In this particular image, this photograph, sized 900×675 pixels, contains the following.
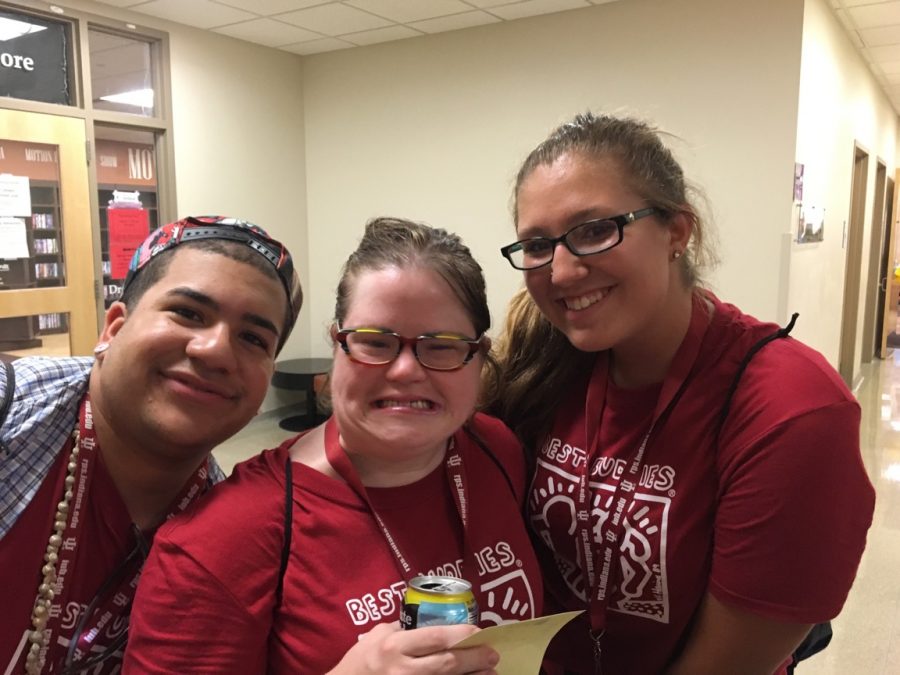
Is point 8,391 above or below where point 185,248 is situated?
below

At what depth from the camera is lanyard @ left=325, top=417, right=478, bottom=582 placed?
1.07 m

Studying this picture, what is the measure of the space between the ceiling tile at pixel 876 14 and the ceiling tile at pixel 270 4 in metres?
3.57

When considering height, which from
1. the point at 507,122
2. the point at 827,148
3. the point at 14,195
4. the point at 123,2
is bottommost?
the point at 14,195

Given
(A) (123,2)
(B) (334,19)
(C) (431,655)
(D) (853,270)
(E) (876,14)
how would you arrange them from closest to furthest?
(C) (431,655), (A) (123,2), (E) (876,14), (B) (334,19), (D) (853,270)

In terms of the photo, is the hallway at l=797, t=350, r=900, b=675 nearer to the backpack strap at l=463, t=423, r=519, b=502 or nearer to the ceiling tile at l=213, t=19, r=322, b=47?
the backpack strap at l=463, t=423, r=519, b=502

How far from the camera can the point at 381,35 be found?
551cm

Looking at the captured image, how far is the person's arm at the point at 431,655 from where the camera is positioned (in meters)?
0.82

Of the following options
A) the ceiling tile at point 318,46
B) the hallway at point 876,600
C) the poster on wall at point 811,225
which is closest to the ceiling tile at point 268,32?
the ceiling tile at point 318,46

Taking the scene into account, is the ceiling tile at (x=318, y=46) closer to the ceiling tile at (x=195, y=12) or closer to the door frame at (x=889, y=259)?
the ceiling tile at (x=195, y=12)

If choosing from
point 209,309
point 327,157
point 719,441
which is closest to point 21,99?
point 327,157

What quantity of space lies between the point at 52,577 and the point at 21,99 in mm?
4277

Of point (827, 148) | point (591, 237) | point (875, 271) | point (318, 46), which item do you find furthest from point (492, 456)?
point (875, 271)

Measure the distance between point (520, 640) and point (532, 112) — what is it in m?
4.78

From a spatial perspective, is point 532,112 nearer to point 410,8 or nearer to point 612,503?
point 410,8
